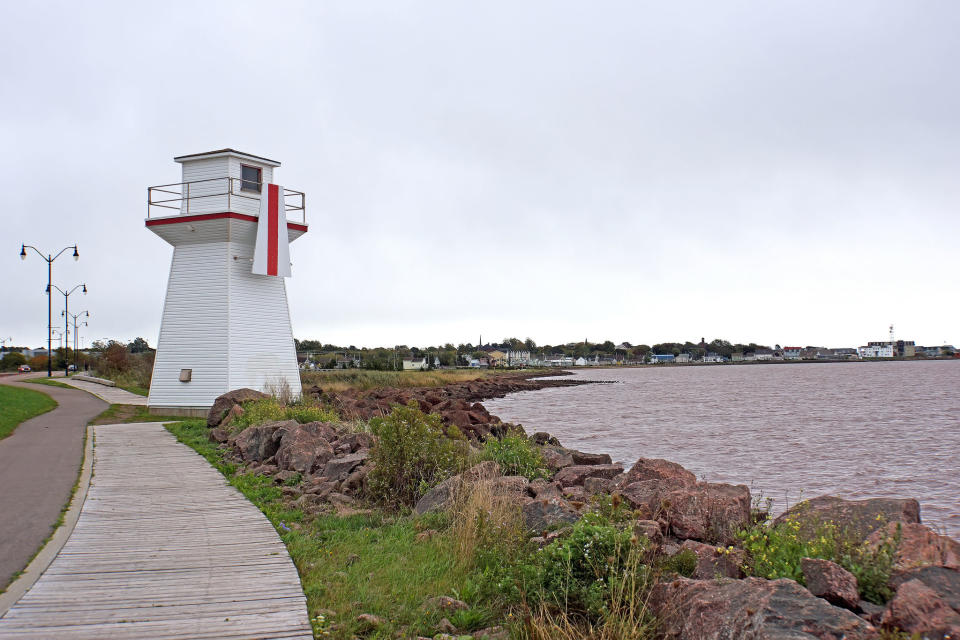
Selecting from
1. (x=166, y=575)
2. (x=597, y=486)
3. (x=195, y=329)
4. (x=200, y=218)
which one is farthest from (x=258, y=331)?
(x=166, y=575)

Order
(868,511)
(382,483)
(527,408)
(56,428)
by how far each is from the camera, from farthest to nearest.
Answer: (527,408) → (56,428) → (382,483) → (868,511)

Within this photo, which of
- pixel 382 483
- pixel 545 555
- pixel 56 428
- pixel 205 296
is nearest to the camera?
pixel 545 555

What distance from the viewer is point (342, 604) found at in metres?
6.07

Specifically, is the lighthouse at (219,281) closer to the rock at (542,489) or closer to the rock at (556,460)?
the rock at (556,460)

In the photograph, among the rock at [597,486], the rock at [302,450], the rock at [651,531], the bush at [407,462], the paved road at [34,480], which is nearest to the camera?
the rock at [651,531]

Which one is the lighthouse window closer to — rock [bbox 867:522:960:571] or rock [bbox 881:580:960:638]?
rock [bbox 867:522:960:571]

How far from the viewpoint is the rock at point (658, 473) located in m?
10.3

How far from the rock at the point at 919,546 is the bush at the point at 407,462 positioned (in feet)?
19.2

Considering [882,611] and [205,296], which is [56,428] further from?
[882,611]

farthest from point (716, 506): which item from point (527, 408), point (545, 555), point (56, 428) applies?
point (527, 408)

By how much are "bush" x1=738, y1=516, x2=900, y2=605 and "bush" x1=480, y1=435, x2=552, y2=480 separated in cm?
494

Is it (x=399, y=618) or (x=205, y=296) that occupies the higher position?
(x=205, y=296)

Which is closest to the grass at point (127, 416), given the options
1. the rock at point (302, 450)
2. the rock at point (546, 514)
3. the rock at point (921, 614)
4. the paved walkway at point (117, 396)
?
the paved walkway at point (117, 396)

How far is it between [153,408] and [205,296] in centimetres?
442
